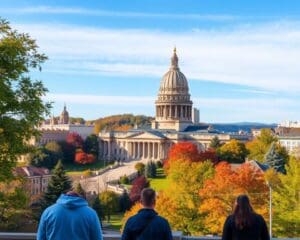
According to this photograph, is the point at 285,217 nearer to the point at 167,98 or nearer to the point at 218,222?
the point at 218,222

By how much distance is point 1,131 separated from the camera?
14500 millimetres

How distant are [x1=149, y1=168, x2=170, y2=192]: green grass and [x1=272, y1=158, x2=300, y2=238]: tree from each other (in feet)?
119

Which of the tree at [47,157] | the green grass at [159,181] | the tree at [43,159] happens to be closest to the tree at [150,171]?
the green grass at [159,181]

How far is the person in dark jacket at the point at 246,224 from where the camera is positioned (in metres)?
7.28

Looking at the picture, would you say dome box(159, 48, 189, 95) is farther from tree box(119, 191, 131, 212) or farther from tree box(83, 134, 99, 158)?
tree box(119, 191, 131, 212)

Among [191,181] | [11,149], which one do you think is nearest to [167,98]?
[191,181]

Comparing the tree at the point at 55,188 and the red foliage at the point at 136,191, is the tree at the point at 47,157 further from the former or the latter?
the tree at the point at 55,188

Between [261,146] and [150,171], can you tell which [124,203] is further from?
[261,146]

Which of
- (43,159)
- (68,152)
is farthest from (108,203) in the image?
(68,152)

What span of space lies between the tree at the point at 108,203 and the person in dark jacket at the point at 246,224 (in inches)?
1764

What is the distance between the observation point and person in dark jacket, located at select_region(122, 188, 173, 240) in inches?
270

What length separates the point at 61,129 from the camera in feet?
504

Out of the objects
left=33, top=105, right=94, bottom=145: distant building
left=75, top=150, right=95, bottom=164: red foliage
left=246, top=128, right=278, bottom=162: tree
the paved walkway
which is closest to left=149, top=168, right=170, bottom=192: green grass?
the paved walkway

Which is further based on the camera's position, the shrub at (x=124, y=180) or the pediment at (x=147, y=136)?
the pediment at (x=147, y=136)
